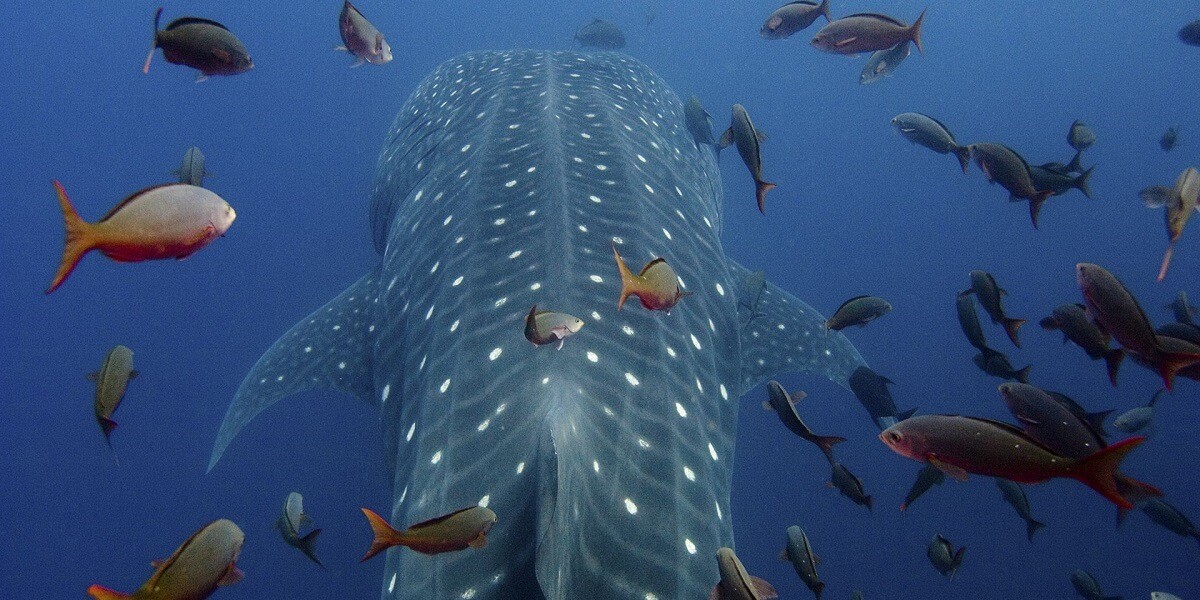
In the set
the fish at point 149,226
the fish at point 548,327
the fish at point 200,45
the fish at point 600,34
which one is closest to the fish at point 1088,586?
the fish at point 548,327

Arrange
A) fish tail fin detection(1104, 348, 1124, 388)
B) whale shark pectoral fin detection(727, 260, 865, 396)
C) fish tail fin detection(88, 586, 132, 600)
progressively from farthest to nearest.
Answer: whale shark pectoral fin detection(727, 260, 865, 396) → fish tail fin detection(1104, 348, 1124, 388) → fish tail fin detection(88, 586, 132, 600)

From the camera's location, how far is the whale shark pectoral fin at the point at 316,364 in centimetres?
559

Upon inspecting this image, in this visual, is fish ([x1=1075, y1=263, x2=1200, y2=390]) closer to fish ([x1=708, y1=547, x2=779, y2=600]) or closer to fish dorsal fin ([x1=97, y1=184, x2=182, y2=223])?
fish ([x1=708, y1=547, x2=779, y2=600])

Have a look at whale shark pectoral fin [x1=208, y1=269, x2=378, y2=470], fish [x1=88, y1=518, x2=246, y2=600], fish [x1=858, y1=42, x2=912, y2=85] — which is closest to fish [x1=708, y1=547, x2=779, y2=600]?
fish [x1=88, y1=518, x2=246, y2=600]

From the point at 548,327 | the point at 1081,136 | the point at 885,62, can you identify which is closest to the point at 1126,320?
the point at 548,327

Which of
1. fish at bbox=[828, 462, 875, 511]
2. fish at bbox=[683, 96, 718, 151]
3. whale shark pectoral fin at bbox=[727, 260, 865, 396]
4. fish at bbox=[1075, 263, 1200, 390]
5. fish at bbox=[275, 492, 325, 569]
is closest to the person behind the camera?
fish at bbox=[1075, 263, 1200, 390]

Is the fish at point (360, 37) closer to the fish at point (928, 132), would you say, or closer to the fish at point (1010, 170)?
the fish at point (928, 132)

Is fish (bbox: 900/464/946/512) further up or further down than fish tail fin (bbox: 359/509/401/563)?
further down

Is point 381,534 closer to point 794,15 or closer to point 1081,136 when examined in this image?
point 794,15

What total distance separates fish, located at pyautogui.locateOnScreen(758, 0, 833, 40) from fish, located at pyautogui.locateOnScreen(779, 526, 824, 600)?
4.04 metres

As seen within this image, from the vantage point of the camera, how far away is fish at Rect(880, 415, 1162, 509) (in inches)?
80.4

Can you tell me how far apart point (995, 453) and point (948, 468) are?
1.01ft

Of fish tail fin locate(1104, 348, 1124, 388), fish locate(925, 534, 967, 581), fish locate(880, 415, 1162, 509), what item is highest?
fish locate(880, 415, 1162, 509)

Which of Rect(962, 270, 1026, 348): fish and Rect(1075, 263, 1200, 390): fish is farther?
Rect(962, 270, 1026, 348): fish
